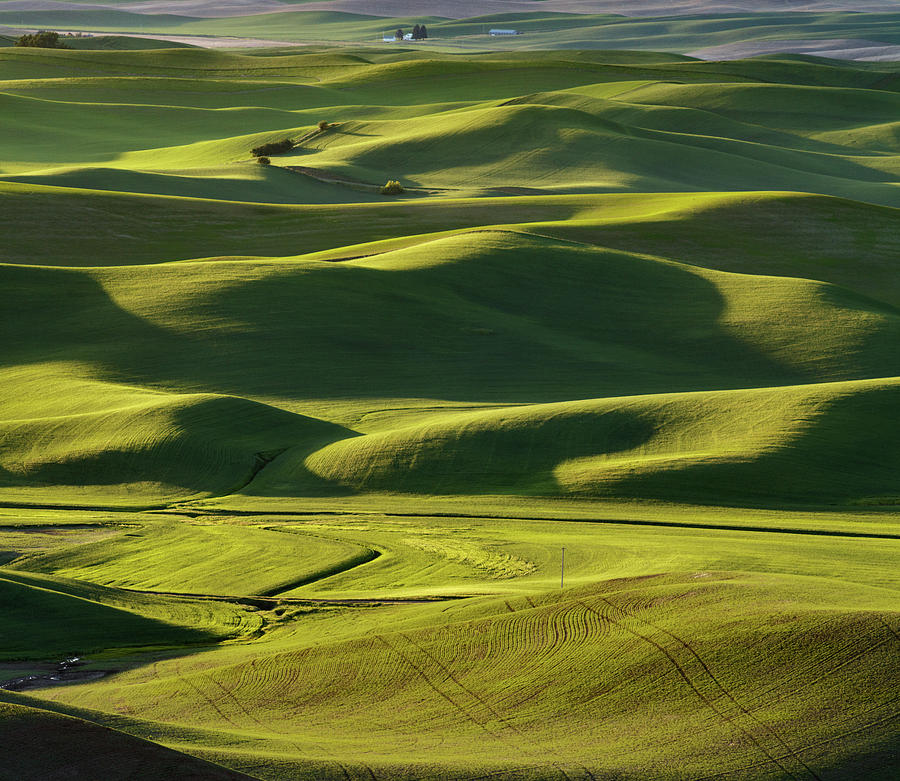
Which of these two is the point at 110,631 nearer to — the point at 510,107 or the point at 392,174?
the point at 392,174

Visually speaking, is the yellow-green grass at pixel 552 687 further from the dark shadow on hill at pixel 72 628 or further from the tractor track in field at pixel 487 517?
the tractor track in field at pixel 487 517

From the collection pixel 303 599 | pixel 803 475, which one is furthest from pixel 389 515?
pixel 803 475

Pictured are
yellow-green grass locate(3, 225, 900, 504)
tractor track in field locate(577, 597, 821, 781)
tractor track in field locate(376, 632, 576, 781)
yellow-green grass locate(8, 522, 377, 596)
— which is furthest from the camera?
yellow-green grass locate(3, 225, 900, 504)

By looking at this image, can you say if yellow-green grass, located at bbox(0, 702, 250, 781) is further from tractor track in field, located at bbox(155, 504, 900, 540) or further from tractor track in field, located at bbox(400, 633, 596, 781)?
tractor track in field, located at bbox(155, 504, 900, 540)

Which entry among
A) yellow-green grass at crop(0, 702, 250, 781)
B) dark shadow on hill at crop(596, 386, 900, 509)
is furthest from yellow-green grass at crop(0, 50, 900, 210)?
yellow-green grass at crop(0, 702, 250, 781)

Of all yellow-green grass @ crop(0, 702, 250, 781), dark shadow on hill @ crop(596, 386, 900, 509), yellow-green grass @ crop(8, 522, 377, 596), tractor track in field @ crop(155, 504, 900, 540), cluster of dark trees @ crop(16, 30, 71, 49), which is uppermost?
cluster of dark trees @ crop(16, 30, 71, 49)
